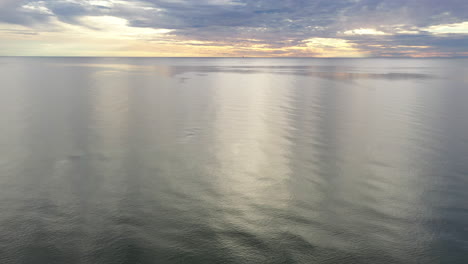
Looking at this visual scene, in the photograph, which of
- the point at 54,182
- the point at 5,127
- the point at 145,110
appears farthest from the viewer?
the point at 145,110

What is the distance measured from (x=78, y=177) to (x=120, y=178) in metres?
1.76

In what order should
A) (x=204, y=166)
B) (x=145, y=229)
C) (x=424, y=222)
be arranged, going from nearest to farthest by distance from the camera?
(x=145, y=229)
(x=424, y=222)
(x=204, y=166)

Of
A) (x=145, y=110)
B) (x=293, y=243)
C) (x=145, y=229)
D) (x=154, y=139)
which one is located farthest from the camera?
(x=145, y=110)

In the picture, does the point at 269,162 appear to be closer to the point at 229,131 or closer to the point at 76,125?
the point at 229,131

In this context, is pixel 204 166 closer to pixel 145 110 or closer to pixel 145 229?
pixel 145 229

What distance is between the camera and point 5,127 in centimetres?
2733

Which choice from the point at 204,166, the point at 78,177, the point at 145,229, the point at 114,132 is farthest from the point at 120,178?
the point at 114,132

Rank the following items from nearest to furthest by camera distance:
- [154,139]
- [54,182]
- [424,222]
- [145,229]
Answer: [145,229]
[424,222]
[54,182]
[154,139]

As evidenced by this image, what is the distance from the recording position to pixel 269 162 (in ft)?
61.2

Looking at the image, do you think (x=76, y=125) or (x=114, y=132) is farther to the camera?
(x=76, y=125)

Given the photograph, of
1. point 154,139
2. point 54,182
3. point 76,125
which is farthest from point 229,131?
point 54,182

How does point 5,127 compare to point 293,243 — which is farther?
point 5,127

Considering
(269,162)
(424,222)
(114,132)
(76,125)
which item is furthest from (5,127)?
(424,222)

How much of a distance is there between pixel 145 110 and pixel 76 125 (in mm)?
8670
